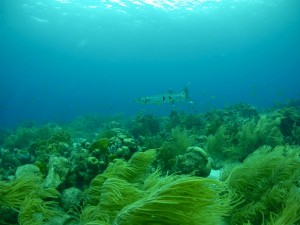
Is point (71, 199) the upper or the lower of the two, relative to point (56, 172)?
lower

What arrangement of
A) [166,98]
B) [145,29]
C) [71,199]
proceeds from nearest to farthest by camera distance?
1. [71,199]
2. [166,98]
3. [145,29]

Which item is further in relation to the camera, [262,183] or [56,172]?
[56,172]

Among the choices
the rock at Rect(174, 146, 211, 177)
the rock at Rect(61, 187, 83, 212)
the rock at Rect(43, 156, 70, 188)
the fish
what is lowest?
the rock at Rect(61, 187, 83, 212)

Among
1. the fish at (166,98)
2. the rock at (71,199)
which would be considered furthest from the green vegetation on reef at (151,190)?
the fish at (166,98)

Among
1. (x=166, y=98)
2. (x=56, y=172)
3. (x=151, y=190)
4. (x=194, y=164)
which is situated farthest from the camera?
(x=166, y=98)

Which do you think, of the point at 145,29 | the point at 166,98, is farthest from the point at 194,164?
the point at 145,29

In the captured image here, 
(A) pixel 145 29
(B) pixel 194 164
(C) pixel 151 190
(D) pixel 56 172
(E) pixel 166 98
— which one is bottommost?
(D) pixel 56 172

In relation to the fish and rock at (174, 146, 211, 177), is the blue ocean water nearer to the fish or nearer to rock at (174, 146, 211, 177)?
the fish

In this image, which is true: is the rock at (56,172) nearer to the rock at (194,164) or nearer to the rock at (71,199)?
the rock at (71,199)

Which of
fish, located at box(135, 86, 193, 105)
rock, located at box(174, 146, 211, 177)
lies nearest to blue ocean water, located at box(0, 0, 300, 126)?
fish, located at box(135, 86, 193, 105)

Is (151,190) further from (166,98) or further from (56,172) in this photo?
(166,98)

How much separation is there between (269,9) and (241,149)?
156 feet

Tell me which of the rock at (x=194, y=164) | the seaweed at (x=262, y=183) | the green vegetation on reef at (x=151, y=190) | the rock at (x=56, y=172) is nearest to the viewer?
the green vegetation on reef at (x=151, y=190)

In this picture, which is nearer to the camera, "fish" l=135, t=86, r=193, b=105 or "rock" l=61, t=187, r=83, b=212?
"rock" l=61, t=187, r=83, b=212
